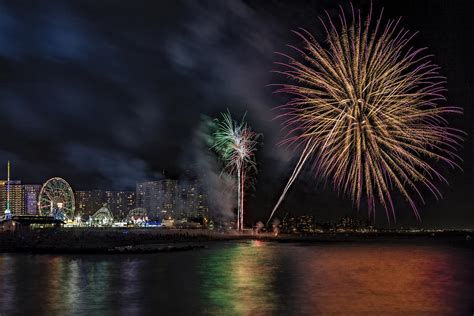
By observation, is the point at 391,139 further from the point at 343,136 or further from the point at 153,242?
the point at 153,242

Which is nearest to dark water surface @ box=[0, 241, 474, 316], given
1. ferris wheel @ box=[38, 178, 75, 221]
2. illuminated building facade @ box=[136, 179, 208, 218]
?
ferris wheel @ box=[38, 178, 75, 221]

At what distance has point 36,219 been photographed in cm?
8881

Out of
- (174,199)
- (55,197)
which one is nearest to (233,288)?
(55,197)

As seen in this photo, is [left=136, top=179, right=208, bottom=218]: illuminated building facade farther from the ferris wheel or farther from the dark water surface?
the dark water surface

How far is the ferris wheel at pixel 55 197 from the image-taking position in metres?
87.4

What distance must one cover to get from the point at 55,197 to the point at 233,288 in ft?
250

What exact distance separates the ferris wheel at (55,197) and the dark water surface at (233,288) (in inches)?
2334

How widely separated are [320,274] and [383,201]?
534 centimetres

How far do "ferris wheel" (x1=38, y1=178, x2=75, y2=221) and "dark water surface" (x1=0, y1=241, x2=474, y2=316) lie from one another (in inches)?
2334

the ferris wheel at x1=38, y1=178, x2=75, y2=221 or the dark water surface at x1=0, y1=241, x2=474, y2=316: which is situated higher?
the ferris wheel at x1=38, y1=178, x2=75, y2=221

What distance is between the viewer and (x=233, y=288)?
64.7 ft

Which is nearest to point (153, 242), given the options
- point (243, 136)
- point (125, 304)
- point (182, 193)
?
point (243, 136)

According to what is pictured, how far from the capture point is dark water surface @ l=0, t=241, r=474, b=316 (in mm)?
15625

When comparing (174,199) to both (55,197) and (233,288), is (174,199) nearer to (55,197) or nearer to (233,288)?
(55,197)
